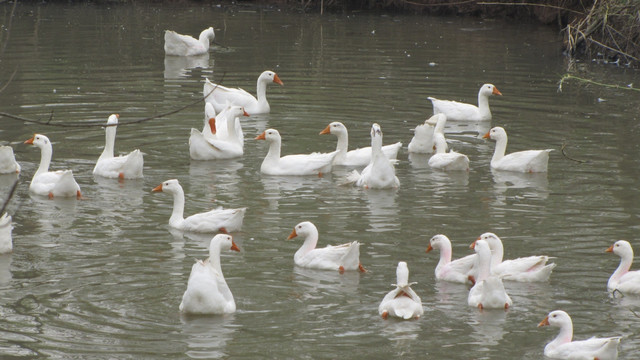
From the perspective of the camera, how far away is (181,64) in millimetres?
24062

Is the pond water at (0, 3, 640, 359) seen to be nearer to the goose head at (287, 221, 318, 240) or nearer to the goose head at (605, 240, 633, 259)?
the goose head at (287, 221, 318, 240)

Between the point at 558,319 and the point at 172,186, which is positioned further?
the point at 172,186

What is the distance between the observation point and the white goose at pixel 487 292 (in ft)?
28.8

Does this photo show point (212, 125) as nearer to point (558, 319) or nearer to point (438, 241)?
point (438, 241)

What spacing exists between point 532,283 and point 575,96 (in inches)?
444

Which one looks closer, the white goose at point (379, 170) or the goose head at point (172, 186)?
the goose head at point (172, 186)

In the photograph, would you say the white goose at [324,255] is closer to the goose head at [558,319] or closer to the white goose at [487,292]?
the white goose at [487,292]

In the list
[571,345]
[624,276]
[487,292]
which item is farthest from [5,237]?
[624,276]

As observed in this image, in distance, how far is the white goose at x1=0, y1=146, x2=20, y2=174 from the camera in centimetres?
1351

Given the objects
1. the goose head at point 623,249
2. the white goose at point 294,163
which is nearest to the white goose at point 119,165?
the white goose at point 294,163

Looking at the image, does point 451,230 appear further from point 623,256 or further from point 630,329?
point 630,329

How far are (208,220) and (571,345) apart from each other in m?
4.95

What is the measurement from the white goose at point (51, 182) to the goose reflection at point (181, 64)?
894 centimetres

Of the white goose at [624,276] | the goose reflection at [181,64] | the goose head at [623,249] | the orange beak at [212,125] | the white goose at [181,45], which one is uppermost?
the white goose at [181,45]
